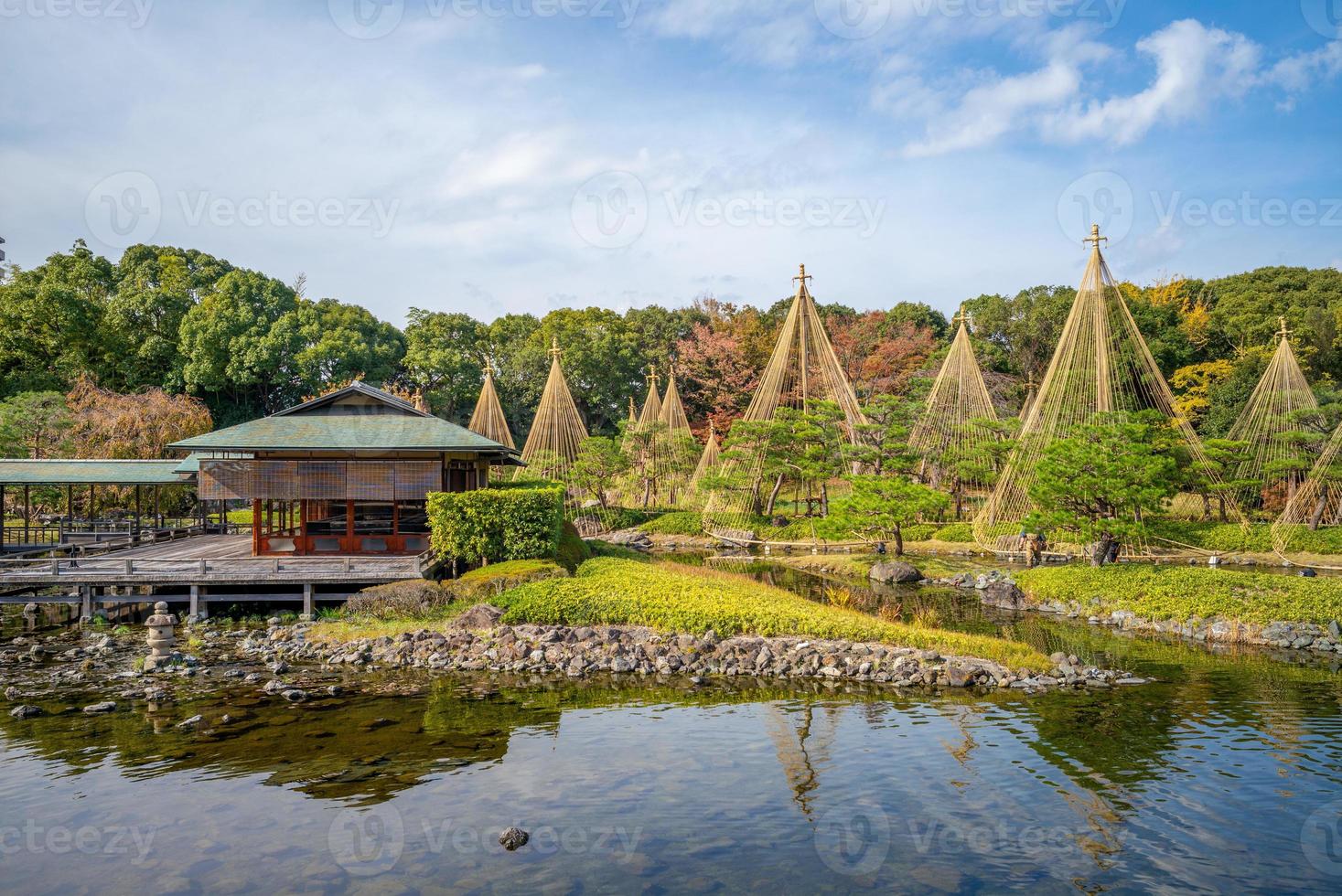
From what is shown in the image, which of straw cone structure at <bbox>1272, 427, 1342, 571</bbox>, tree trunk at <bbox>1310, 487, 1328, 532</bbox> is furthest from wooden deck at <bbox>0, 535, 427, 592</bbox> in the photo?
tree trunk at <bbox>1310, 487, 1328, 532</bbox>

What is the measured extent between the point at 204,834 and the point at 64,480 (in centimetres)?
1805

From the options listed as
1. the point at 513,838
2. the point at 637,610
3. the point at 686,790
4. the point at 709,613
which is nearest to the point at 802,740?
the point at 686,790

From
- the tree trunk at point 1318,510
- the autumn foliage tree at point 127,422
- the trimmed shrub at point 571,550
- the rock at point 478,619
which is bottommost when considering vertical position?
the rock at point 478,619

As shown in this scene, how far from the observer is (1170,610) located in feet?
59.4

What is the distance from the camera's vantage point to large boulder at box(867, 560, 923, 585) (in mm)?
24441

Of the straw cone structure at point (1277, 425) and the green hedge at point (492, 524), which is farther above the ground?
the straw cone structure at point (1277, 425)

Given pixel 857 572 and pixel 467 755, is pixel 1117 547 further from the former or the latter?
pixel 467 755

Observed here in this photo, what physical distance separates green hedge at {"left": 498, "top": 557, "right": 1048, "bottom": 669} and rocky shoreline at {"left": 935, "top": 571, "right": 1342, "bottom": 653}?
4.03m

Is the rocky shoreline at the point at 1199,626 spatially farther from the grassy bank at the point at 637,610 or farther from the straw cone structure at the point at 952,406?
the straw cone structure at the point at 952,406

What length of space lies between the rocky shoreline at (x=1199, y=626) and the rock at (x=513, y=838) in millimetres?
14714

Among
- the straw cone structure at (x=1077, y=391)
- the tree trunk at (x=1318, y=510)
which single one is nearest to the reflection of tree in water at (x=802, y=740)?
the straw cone structure at (x=1077, y=391)

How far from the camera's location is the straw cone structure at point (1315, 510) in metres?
24.7

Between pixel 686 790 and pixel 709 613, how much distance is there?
674cm

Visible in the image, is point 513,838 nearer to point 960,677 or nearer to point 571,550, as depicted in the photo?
point 960,677
